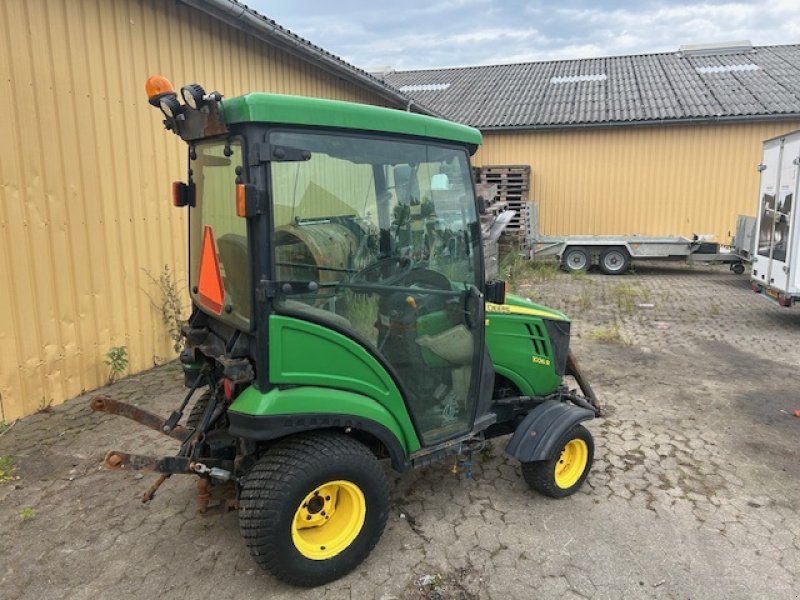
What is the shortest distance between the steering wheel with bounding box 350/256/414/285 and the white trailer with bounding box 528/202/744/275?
11297 millimetres

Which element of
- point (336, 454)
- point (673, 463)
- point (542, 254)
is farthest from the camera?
point (542, 254)

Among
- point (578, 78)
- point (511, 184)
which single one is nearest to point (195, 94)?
point (511, 184)

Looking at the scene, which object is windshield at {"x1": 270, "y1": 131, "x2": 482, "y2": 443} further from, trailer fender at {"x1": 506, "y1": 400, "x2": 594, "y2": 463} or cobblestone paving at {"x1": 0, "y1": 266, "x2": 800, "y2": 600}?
cobblestone paving at {"x1": 0, "y1": 266, "x2": 800, "y2": 600}

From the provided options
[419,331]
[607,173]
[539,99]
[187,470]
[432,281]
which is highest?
[539,99]

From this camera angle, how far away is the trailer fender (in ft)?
11.0

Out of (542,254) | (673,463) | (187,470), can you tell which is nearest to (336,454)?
(187,470)

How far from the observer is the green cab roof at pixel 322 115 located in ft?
7.59

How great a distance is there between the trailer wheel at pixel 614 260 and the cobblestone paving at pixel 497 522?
26.7 ft

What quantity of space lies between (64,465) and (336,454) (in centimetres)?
240

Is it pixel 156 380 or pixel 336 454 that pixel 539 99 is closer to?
pixel 156 380

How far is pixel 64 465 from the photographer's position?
394cm

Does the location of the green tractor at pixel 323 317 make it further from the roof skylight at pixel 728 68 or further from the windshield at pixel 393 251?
the roof skylight at pixel 728 68

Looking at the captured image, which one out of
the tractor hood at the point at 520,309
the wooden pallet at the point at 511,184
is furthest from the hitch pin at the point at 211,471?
the wooden pallet at the point at 511,184

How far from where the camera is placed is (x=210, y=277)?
291cm
